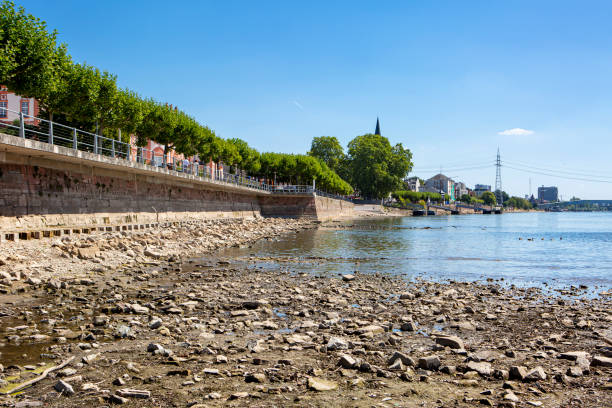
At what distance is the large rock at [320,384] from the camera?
6.36 metres

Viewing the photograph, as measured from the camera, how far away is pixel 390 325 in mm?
9883

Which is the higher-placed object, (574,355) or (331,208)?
(331,208)

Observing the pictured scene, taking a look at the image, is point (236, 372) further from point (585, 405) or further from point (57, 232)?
point (57, 232)

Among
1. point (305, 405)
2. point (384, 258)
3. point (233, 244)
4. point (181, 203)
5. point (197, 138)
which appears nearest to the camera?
point (305, 405)

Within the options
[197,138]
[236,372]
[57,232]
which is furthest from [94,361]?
[197,138]

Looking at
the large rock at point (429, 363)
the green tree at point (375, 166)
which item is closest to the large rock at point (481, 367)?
the large rock at point (429, 363)

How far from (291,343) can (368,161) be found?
130730 millimetres

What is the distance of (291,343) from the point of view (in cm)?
838

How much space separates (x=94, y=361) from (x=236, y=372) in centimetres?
248

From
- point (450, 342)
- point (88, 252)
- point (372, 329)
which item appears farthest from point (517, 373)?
point (88, 252)

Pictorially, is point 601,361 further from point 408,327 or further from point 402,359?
point 408,327

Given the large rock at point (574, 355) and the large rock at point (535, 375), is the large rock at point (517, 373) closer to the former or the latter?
the large rock at point (535, 375)

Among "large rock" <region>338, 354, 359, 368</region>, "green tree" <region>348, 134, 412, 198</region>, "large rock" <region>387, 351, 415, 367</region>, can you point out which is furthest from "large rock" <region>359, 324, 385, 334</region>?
"green tree" <region>348, 134, 412, 198</region>

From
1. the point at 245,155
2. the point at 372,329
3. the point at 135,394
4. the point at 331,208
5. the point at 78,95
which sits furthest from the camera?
the point at 331,208
